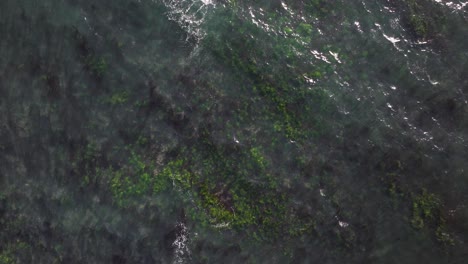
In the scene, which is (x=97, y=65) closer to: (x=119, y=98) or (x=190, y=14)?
(x=119, y=98)

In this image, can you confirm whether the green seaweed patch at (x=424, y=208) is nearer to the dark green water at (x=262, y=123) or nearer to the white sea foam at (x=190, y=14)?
the dark green water at (x=262, y=123)

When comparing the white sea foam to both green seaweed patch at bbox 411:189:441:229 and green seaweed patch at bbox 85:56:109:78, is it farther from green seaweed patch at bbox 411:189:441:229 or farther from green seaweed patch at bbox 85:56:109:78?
green seaweed patch at bbox 411:189:441:229

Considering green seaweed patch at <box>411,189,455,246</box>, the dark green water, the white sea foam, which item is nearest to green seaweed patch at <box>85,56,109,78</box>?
the dark green water

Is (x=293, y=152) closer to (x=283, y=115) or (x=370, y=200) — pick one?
(x=283, y=115)

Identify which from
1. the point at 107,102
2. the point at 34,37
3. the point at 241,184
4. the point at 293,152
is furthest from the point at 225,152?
the point at 34,37

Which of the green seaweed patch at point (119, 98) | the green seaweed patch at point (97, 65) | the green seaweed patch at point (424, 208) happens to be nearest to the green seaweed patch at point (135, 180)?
the green seaweed patch at point (119, 98)

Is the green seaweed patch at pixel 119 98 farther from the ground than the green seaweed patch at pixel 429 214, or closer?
closer

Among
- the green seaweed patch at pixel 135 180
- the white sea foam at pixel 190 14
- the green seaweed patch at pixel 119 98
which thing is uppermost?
the white sea foam at pixel 190 14

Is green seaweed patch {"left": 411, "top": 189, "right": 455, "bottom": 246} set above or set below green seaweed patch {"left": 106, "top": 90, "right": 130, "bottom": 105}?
above
